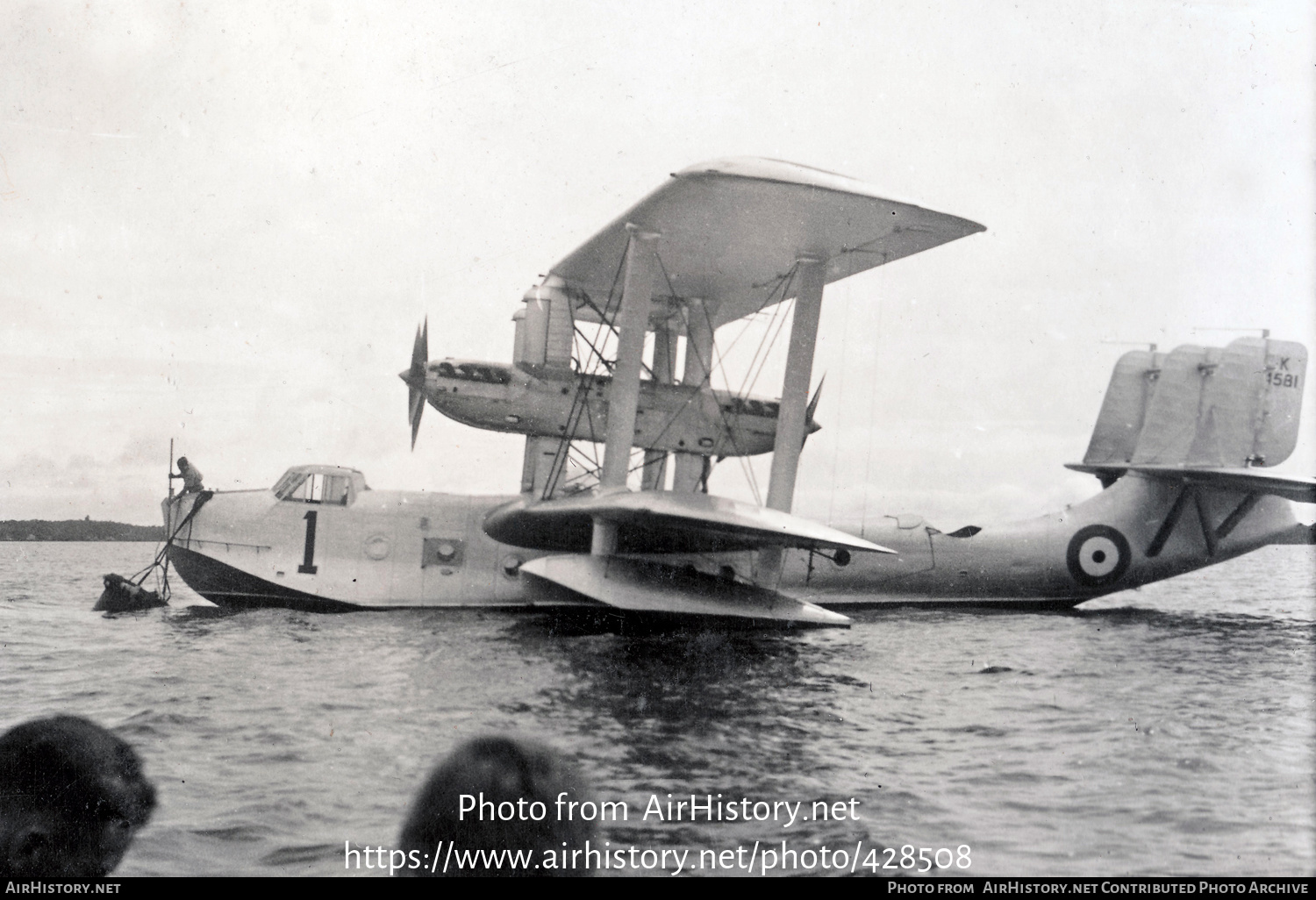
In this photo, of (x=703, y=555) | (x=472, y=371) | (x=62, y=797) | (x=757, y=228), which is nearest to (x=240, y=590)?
(x=472, y=371)

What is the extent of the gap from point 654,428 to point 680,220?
4.81 m

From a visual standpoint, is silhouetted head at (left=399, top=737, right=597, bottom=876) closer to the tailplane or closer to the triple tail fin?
the tailplane

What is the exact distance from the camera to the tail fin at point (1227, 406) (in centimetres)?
1786

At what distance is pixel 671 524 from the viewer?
11.1 m

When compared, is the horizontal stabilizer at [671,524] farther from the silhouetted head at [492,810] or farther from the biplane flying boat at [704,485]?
the silhouetted head at [492,810]

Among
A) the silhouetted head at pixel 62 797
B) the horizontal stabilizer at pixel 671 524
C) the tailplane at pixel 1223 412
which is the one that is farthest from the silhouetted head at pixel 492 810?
the tailplane at pixel 1223 412

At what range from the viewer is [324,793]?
17.2 feet

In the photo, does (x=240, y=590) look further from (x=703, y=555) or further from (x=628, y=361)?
(x=628, y=361)

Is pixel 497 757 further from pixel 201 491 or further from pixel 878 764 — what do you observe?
pixel 201 491

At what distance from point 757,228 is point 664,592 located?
5331 millimetres

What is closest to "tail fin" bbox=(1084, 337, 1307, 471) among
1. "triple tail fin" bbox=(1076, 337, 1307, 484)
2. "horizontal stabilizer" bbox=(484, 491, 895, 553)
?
"triple tail fin" bbox=(1076, 337, 1307, 484)

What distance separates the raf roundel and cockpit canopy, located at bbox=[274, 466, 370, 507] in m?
14.4

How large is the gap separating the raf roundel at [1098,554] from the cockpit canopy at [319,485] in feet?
47.2
